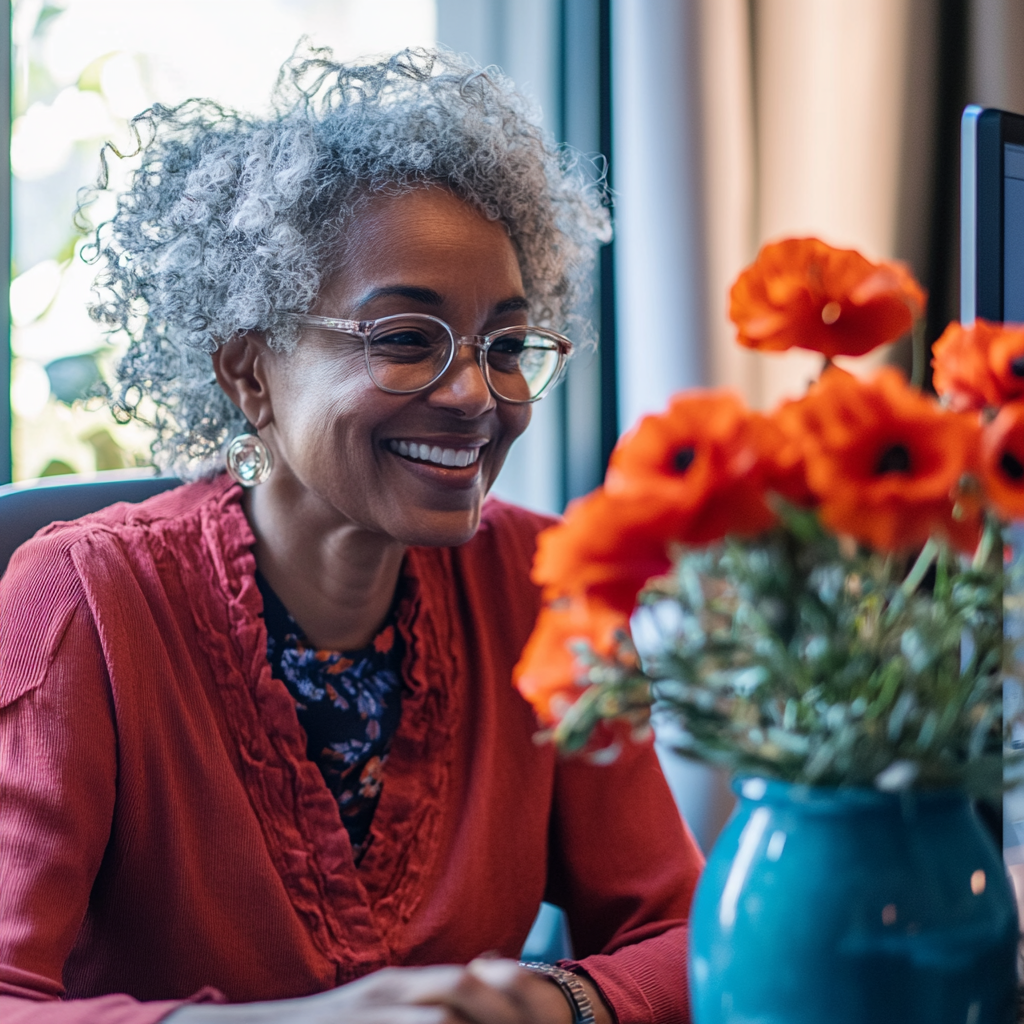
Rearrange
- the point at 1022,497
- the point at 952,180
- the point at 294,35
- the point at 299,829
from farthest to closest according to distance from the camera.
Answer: the point at 952,180
the point at 294,35
the point at 299,829
the point at 1022,497

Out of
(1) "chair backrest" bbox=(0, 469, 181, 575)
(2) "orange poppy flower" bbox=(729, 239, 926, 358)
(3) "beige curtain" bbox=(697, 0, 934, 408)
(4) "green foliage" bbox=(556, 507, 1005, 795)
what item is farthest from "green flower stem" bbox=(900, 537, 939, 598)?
(3) "beige curtain" bbox=(697, 0, 934, 408)

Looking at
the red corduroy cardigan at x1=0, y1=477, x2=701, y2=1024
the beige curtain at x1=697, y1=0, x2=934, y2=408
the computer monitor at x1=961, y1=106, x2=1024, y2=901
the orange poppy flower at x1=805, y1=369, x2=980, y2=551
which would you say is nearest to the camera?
the orange poppy flower at x1=805, y1=369, x2=980, y2=551

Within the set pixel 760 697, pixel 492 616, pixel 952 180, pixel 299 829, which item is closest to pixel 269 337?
pixel 492 616

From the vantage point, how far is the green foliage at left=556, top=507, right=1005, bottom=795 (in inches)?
20.1

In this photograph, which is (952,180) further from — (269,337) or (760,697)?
(760,697)

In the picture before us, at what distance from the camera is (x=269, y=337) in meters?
1.18

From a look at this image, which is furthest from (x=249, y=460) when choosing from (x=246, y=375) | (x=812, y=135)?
(x=812, y=135)

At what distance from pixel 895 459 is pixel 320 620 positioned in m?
0.82

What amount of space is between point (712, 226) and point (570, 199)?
0.48 m

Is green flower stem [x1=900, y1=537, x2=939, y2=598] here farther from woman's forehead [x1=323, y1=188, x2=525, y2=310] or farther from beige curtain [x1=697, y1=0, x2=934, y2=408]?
beige curtain [x1=697, y1=0, x2=934, y2=408]

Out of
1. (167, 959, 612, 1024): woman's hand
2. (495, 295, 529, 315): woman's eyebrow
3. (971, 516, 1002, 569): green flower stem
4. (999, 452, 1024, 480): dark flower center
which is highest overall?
(495, 295, 529, 315): woman's eyebrow

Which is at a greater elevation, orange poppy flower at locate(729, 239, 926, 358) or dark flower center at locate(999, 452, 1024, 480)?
orange poppy flower at locate(729, 239, 926, 358)

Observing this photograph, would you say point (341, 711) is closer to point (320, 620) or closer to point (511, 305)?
point (320, 620)

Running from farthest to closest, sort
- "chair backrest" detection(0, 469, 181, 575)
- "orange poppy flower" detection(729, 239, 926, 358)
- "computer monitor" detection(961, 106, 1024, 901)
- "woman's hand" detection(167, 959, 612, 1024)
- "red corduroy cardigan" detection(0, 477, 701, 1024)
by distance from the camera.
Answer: "chair backrest" detection(0, 469, 181, 575) → "red corduroy cardigan" detection(0, 477, 701, 1024) → "computer monitor" detection(961, 106, 1024, 901) → "woman's hand" detection(167, 959, 612, 1024) → "orange poppy flower" detection(729, 239, 926, 358)
